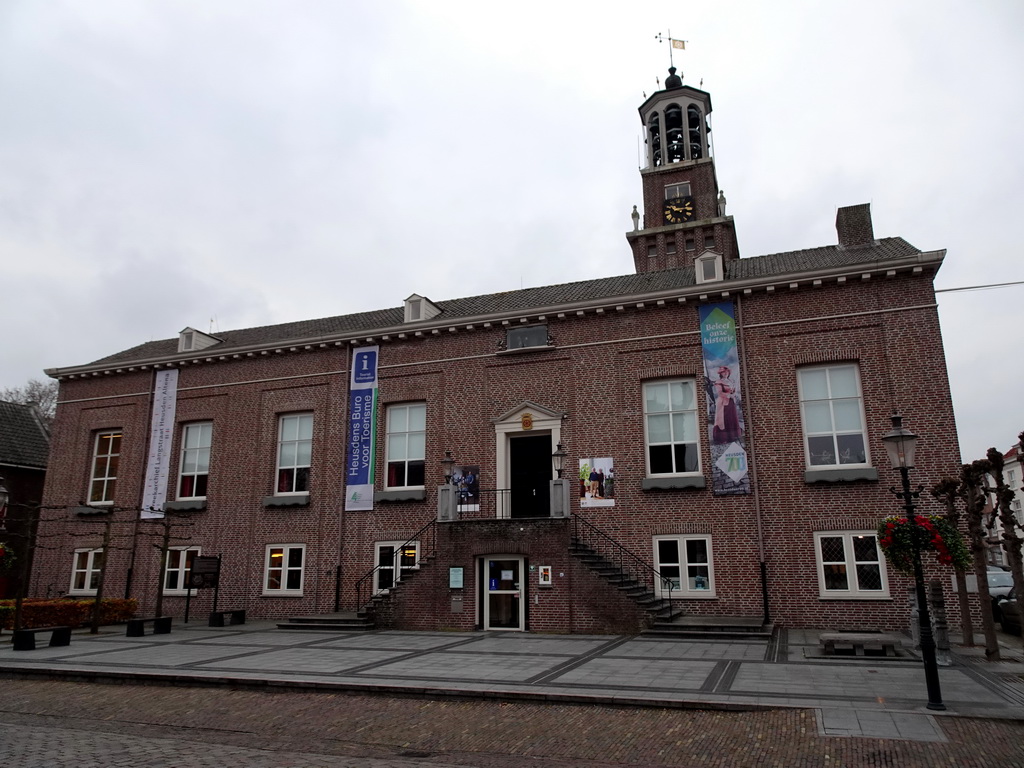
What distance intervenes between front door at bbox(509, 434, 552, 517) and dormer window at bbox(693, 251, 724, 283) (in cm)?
614

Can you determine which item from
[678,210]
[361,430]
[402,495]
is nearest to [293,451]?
[361,430]

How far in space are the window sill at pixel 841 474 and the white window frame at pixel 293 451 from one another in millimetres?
14809

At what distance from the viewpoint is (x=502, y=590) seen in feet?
60.5

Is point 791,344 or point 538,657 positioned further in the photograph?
point 791,344

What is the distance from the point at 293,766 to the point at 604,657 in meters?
7.17

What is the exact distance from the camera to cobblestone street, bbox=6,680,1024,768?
24.5 feet

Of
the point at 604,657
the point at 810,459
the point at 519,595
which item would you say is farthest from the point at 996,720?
the point at 519,595

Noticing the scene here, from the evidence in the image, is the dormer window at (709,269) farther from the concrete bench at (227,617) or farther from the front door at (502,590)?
the concrete bench at (227,617)

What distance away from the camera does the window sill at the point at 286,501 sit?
22.5 m

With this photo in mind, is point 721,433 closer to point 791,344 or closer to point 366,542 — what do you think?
point 791,344

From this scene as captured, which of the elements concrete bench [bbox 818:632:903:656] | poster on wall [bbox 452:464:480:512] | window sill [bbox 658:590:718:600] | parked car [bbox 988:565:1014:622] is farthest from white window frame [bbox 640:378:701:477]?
parked car [bbox 988:565:1014:622]

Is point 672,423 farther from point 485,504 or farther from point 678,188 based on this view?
point 678,188

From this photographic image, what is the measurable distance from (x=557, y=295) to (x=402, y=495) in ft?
27.1

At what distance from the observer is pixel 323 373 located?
23547mm
